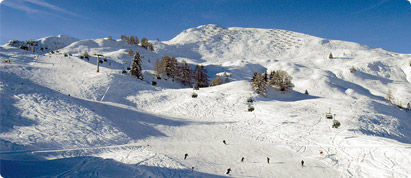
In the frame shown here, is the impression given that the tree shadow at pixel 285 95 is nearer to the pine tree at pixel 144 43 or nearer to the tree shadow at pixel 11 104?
the tree shadow at pixel 11 104

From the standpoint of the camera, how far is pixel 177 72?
6512 cm

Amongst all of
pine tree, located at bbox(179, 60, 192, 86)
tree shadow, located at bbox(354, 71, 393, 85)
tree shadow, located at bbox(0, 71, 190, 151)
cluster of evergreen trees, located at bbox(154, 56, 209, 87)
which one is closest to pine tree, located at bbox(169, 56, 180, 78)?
cluster of evergreen trees, located at bbox(154, 56, 209, 87)

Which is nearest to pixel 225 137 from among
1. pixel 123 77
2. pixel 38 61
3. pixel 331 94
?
pixel 123 77

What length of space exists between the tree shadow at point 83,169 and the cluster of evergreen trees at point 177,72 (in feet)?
156

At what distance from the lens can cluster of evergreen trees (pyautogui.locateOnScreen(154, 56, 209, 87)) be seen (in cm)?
6281

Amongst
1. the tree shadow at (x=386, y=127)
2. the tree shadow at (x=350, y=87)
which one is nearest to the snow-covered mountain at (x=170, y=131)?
the tree shadow at (x=386, y=127)

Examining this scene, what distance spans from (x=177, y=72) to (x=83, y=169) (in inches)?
2034

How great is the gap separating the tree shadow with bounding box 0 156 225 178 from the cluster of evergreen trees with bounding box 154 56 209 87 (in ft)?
156

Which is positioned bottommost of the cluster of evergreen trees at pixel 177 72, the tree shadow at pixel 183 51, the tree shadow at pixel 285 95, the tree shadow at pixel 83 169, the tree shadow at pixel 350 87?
the tree shadow at pixel 83 169

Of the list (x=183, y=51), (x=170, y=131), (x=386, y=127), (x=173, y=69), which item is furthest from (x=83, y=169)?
(x=183, y=51)

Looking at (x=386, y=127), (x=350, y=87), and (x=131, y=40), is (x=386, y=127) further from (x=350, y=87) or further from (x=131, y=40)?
(x=131, y=40)

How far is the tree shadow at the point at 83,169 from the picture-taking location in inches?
510

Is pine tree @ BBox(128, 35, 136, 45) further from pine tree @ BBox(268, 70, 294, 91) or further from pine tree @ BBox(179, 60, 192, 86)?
pine tree @ BBox(268, 70, 294, 91)

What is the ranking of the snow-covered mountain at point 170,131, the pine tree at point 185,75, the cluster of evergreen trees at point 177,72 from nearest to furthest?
1. the snow-covered mountain at point 170,131
2. the cluster of evergreen trees at point 177,72
3. the pine tree at point 185,75
